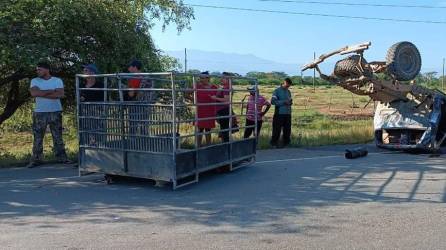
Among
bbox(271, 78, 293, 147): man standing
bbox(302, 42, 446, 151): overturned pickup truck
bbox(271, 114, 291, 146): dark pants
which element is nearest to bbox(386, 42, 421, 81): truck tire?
bbox(302, 42, 446, 151): overturned pickup truck

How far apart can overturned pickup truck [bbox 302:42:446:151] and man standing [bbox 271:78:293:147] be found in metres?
0.97

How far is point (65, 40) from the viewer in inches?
446

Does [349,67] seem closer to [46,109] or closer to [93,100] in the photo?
[93,100]

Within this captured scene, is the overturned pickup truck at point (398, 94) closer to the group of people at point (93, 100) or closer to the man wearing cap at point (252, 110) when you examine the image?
the man wearing cap at point (252, 110)

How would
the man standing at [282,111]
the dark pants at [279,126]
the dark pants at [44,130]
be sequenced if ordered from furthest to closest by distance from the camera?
the dark pants at [279,126], the man standing at [282,111], the dark pants at [44,130]

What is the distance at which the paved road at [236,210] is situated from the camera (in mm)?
5680

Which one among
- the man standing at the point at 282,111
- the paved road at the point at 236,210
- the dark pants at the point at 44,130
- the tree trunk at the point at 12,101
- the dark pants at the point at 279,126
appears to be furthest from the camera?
the dark pants at the point at 279,126

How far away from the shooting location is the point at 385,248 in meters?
5.48

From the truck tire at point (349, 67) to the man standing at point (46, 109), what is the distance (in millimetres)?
6246

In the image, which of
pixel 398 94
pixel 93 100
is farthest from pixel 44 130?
pixel 398 94

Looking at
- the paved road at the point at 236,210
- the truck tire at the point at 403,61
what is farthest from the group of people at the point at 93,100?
the truck tire at the point at 403,61

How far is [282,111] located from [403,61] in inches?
123

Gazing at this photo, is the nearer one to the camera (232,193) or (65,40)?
(232,193)

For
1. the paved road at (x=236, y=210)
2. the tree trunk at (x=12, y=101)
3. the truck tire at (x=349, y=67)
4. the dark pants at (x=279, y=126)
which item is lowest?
the paved road at (x=236, y=210)
